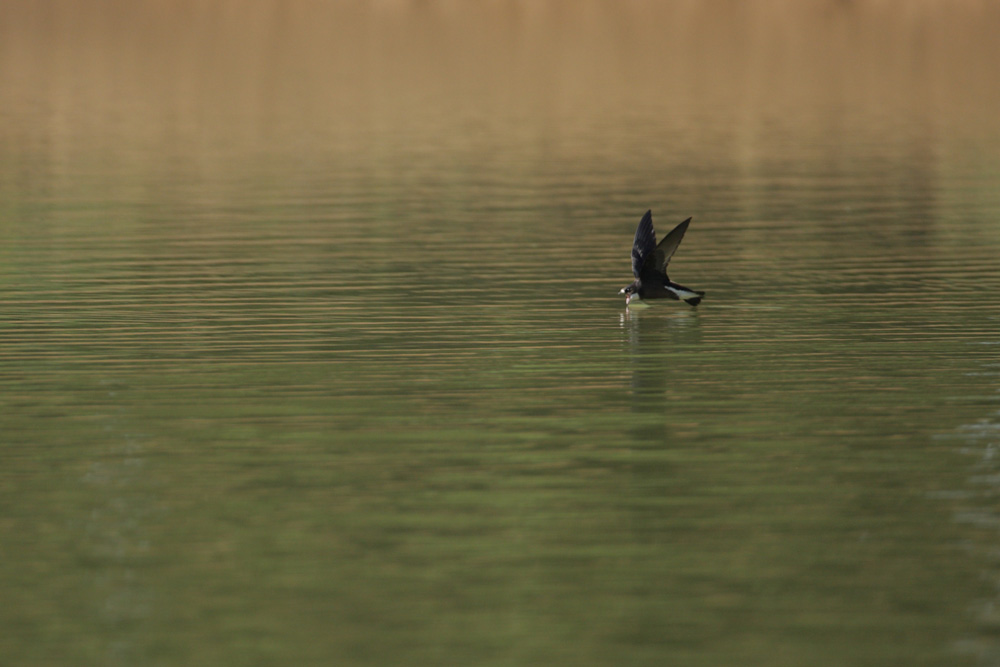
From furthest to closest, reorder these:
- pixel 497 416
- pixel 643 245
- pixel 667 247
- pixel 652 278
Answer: pixel 643 245 < pixel 652 278 < pixel 667 247 < pixel 497 416

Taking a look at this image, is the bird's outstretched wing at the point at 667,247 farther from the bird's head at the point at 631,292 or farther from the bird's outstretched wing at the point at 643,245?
the bird's head at the point at 631,292

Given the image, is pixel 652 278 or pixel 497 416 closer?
pixel 497 416

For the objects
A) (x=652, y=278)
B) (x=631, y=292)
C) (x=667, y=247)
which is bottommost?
(x=631, y=292)

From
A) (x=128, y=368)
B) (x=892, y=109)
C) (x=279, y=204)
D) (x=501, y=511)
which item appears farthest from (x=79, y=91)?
(x=501, y=511)

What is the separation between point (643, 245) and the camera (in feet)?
79.1

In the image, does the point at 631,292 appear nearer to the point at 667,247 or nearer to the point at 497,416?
the point at 667,247

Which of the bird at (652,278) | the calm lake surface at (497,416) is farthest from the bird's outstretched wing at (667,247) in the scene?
the calm lake surface at (497,416)

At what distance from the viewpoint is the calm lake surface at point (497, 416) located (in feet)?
38.9

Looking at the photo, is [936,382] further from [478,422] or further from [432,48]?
[432,48]

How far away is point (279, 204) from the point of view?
4094cm

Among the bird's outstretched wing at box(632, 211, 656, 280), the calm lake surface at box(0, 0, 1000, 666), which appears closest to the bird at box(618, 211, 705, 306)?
the bird's outstretched wing at box(632, 211, 656, 280)

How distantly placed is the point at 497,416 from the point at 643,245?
6.97 meters

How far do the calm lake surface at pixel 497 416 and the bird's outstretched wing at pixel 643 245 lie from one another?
2.36 feet

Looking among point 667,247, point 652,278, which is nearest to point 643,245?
point 652,278
